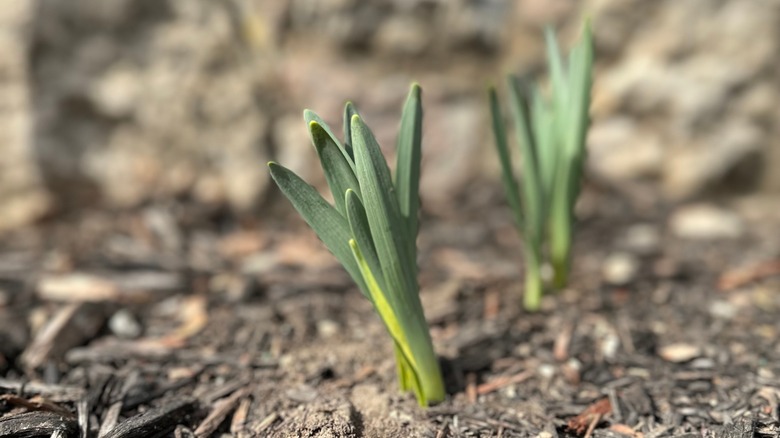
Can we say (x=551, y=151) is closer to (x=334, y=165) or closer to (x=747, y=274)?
(x=334, y=165)

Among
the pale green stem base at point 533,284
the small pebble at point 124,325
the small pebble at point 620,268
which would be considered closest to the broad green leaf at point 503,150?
the pale green stem base at point 533,284

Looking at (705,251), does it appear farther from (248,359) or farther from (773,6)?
(248,359)

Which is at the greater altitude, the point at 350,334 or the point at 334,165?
the point at 334,165

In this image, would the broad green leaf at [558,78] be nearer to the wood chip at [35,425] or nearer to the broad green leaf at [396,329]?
the broad green leaf at [396,329]

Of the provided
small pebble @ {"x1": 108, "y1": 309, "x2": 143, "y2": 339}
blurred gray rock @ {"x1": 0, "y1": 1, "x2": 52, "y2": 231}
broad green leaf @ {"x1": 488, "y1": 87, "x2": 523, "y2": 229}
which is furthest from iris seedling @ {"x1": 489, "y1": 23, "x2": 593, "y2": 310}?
blurred gray rock @ {"x1": 0, "y1": 1, "x2": 52, "y2": 231}

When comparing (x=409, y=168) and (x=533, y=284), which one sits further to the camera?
(x=533, y=284)

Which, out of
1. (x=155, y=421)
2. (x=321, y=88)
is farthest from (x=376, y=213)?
(x=321, y=88)
